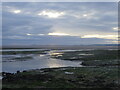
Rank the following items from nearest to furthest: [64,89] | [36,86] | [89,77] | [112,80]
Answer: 1. [64,89]
2. [36,86]
3. [112,80]
4. [89,77]

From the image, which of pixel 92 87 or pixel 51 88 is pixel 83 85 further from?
pixel 51 88

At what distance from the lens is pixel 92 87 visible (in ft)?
71.5

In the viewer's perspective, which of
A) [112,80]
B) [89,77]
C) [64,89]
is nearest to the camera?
[64,89]

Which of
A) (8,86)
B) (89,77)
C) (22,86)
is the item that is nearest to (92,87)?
(89,77)

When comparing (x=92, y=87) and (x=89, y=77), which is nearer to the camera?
(x=92, y=87)

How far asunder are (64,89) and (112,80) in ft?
24.0

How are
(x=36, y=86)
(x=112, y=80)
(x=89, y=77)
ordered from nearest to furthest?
(x=36, y=86), (x=112, y=80), (x=89, y=77)

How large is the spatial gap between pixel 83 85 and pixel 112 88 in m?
3.26

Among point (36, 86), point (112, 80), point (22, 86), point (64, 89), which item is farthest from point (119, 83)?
point (22, 86)

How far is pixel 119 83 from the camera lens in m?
23.4

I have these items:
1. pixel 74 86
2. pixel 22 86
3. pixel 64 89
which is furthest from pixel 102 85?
pixel 22 86

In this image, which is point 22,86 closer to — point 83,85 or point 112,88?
point 83,85

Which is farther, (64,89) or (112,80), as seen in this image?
(112,80)

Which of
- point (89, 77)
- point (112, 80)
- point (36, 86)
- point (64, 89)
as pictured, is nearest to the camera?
point (64, 89)
